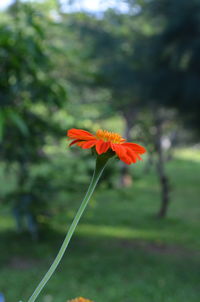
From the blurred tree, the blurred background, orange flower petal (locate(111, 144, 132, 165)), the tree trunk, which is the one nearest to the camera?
orange flower petal (locate(111, 144, 132, 165))

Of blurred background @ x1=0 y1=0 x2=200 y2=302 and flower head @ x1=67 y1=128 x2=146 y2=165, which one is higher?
blurred background @ x1=0 y1=0 x2=200 y2=302

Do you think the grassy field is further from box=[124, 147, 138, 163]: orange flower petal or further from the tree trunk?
box=[124, 147, 138, 163]: orange flower petal

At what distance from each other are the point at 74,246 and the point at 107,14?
5935mm

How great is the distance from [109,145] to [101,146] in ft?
0.04

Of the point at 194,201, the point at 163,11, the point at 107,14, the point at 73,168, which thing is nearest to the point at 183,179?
the point at 194,201

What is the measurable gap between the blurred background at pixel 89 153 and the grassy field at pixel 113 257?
0.07 feet

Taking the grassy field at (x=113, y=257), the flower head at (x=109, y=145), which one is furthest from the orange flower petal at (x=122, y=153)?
the grassy field at (x=113, y=257)

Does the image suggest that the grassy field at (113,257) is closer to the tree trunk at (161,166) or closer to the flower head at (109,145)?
the tree trunk at (161,166)

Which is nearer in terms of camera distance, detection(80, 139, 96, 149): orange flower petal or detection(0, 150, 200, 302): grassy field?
detection(80, 139, 96, 149): orange flower petal

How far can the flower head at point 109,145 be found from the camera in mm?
576

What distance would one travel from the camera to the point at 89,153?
4.66 metres

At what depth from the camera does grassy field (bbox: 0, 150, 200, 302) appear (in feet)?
17.4

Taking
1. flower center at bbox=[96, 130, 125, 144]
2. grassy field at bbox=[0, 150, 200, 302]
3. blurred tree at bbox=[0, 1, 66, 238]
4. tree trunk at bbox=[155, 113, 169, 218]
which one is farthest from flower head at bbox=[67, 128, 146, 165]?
tree trunk at bbox=[155, 113, 169, 218]

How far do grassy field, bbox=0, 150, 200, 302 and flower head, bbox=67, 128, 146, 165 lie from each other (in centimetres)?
448
